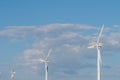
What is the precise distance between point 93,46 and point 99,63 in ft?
41.3

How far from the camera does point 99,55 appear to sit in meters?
166

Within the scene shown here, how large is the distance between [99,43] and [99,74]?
14997mm

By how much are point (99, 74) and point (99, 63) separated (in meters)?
3.96

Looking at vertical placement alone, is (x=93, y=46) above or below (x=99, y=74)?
above

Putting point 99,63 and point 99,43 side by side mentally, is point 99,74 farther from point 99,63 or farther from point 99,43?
point 99,43

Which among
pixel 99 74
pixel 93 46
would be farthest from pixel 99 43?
pixel 99 74

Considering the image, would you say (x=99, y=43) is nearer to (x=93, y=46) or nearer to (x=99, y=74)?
(x=93, y=46)

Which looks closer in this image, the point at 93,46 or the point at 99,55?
the point at 99,55

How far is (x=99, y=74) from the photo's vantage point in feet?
537

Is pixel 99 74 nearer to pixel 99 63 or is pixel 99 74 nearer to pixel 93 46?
pixel 99 63

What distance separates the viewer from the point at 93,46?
17675cm

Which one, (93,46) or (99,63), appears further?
(93,46)

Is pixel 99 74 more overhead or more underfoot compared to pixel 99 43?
more underfoot

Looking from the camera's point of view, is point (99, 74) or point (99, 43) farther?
point (99, 43)
